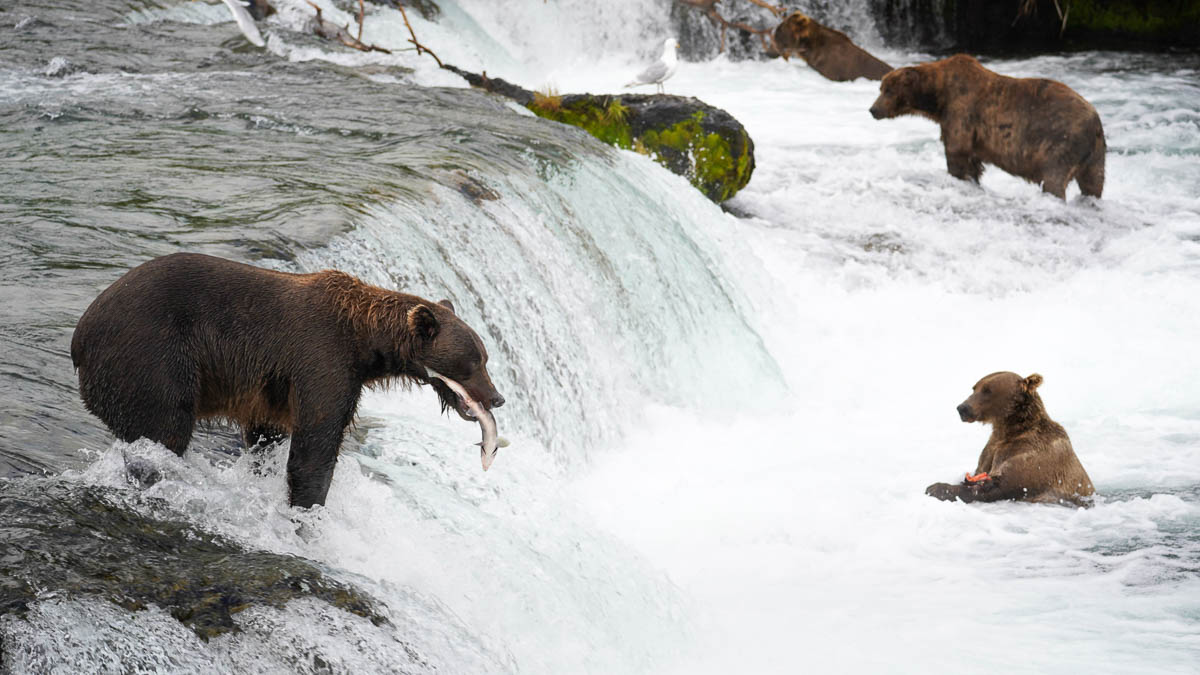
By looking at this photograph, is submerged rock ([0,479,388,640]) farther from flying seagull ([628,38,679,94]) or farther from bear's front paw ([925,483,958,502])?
flying seagull ([628,38,679,94])

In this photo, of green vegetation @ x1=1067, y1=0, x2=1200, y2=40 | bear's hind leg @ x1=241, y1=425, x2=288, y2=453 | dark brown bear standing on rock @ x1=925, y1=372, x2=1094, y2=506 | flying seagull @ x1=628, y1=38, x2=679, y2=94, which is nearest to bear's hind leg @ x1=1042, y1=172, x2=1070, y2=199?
flying seagull @ x1=628, y1=38, x2=679, y2=94

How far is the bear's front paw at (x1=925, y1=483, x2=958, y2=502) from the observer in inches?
242

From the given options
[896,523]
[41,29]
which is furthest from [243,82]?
[896,523]

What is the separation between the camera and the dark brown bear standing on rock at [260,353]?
3.31 metres

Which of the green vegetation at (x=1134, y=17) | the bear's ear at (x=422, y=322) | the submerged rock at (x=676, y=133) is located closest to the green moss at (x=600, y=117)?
the submerged rock at (x=676, y=133)

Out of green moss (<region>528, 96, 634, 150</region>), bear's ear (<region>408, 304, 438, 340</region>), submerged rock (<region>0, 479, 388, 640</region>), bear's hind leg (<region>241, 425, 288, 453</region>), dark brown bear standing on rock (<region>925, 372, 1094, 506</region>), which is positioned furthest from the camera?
green moss (<region>528, 96, 634, 150</region>)

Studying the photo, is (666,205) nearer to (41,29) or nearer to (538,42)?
(41,29)

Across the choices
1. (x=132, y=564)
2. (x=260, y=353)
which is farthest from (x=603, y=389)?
(x=132, y=564)

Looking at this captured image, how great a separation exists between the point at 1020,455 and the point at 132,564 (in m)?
Result: 4.45

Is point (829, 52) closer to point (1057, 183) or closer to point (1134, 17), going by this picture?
point (1134, 17)

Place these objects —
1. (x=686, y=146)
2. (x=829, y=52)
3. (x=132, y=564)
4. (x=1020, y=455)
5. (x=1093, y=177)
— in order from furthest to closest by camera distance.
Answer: (x=829, y=52) → (x=686, y=146) → (x=1093, y=177) → (x=1020, y=455) → (x=132, y=564)

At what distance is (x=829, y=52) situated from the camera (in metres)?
16.4

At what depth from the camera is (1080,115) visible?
10609mm

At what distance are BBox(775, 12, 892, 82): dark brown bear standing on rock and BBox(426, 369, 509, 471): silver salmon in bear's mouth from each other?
13.6m
